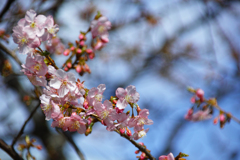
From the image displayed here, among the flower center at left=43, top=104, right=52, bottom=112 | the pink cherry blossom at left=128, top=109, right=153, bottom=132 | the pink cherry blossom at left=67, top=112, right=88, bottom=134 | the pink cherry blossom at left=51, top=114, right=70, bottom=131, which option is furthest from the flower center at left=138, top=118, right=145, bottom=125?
the flower center at left=43, top=104, right=52, bottom=112

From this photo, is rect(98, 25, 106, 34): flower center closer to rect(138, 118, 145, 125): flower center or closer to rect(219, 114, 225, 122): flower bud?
rect(138, 118, 145, 125): flower center

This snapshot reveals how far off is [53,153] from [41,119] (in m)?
0.81

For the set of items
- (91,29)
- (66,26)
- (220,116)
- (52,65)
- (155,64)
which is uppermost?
(155,64)

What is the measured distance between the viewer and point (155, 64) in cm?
629

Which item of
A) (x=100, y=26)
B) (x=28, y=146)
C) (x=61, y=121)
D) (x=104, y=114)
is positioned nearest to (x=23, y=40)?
(x=61, y=121)

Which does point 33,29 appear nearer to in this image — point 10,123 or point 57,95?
point 57,95

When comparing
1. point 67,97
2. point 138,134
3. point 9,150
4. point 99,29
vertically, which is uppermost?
point 99,29

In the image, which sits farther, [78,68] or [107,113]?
[78,68]

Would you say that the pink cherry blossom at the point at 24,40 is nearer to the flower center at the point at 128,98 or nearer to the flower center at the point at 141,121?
the flower center at the point at 128,98

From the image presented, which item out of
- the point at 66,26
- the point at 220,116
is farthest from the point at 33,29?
the point at 66,26

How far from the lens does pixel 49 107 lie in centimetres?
117

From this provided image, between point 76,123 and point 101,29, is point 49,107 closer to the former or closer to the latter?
point 76,123

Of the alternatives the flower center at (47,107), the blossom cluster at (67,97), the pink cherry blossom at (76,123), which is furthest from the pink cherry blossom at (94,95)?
the flower center at (47,107)

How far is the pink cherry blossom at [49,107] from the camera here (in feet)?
3.68
